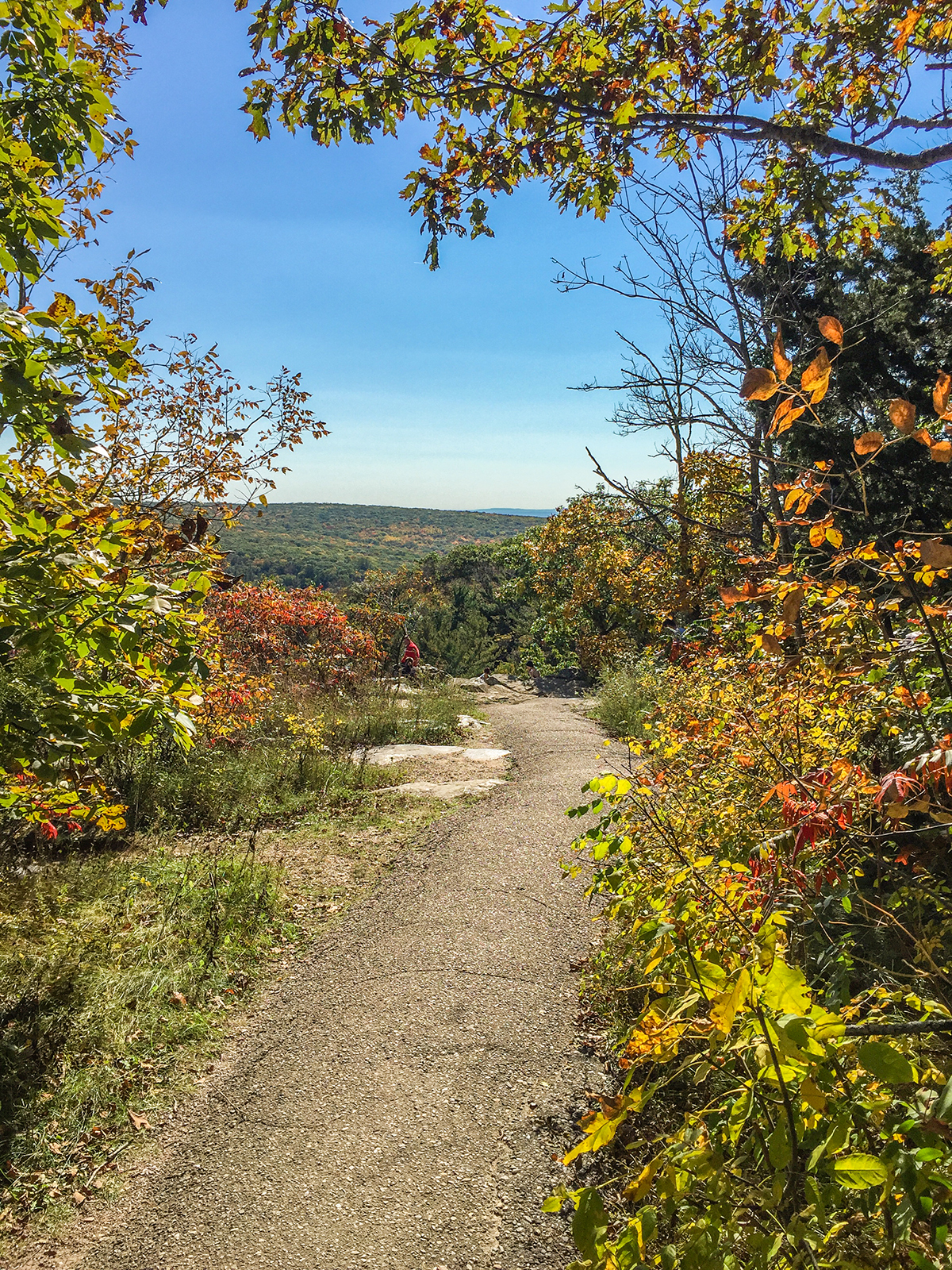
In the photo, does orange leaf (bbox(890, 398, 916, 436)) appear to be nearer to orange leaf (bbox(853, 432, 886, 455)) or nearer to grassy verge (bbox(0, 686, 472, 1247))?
orange leaf (bbox(853, 432, 886, 455))

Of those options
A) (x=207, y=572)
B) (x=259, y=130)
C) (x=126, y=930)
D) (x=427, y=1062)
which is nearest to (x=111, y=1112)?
(x=126, y=930)

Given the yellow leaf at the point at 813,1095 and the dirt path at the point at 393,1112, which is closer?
the yellow leaf at the point at 813,1095

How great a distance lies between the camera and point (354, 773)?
24.8 feet

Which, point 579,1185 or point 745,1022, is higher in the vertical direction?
point 745,1022

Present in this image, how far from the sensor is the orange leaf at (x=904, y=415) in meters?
1.03

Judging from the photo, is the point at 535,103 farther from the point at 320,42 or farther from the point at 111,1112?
the point at 111,1112

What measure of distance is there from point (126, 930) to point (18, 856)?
1041 millimetres

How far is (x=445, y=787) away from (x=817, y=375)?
22.7 feet

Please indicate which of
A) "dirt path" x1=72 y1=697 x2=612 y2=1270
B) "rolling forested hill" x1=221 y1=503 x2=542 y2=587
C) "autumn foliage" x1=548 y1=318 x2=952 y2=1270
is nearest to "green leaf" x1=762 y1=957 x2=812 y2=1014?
"autumn foliage" x1=548 y1=318 x2=952 y2=1270

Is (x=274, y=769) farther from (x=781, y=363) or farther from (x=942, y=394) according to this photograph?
(x=942, y=394)

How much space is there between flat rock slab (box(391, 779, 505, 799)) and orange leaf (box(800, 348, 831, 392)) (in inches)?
258

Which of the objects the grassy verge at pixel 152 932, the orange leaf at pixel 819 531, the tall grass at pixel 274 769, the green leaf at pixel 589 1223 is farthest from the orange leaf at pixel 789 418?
the tall grass at pixel 274 769

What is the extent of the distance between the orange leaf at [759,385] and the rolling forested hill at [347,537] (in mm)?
46978

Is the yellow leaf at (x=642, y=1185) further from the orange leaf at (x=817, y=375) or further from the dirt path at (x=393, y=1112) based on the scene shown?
the dirt path at (x=393, y=1112)
